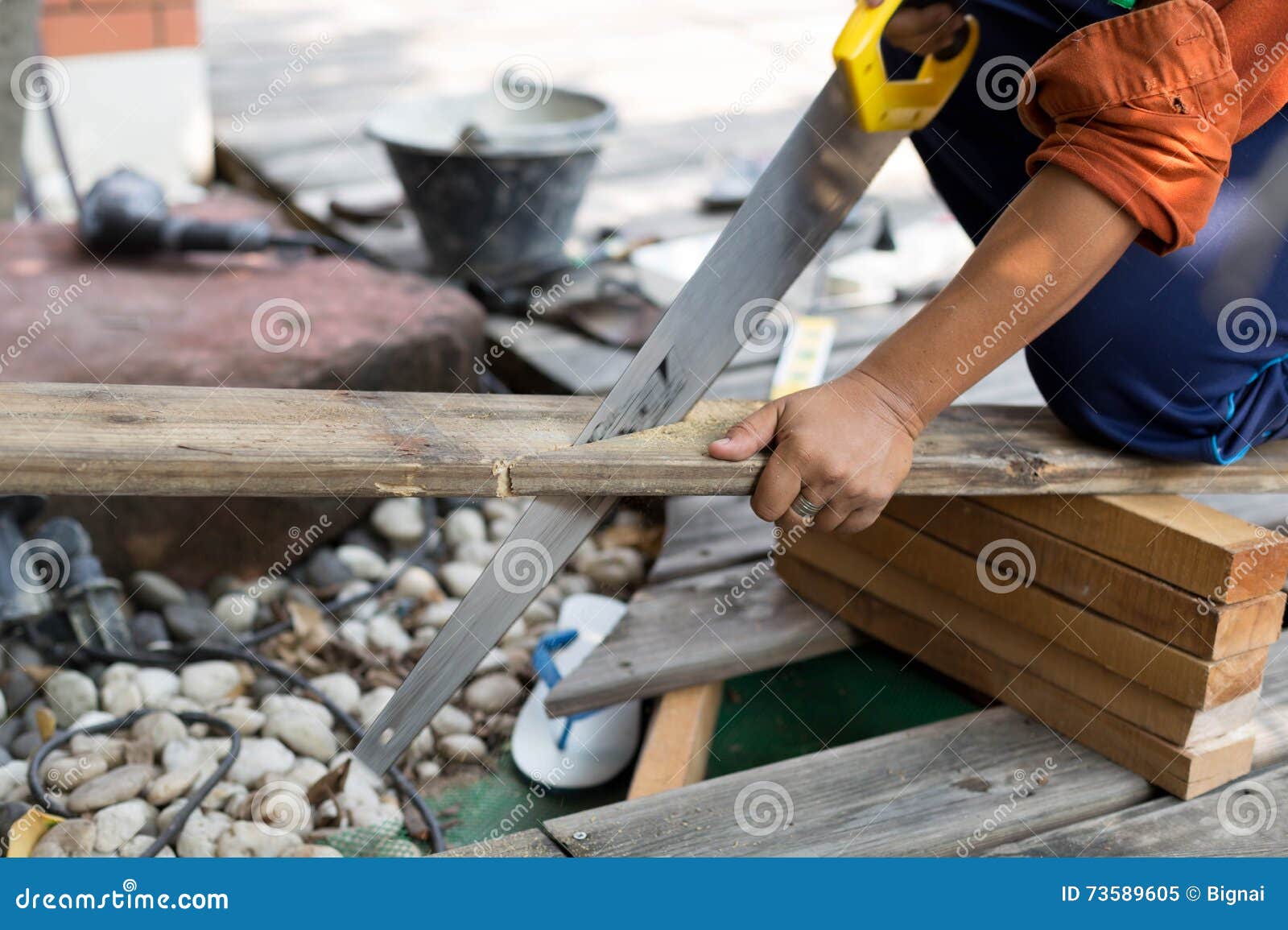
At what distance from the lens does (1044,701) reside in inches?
63.2

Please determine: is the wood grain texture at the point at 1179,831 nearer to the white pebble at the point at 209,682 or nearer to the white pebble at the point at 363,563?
the white pebble at the point at 209,682

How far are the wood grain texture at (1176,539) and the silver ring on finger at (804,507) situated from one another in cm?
37

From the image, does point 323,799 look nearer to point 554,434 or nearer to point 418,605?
point 418,605

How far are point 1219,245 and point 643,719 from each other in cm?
101

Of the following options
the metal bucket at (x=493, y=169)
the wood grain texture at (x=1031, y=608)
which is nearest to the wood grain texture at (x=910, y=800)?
the wood grain texture at (x=1031, y=608)

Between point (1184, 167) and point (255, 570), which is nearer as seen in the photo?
point (1184, 167)

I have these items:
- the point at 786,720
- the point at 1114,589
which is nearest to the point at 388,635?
the point at 786,720

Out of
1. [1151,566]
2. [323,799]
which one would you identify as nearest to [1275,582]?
[1151,566]

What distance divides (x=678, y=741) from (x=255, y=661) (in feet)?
2.38

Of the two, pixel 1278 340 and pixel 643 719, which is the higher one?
pixel 1278 340

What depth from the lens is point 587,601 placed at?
2.09 meters

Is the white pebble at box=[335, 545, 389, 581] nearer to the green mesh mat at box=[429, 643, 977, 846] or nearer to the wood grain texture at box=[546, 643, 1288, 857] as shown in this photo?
the green mesh mat at box=[429, 643, 977, 846]

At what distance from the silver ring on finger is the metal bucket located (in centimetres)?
179

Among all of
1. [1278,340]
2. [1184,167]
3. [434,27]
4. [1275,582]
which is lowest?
[434,27]
